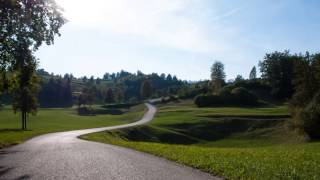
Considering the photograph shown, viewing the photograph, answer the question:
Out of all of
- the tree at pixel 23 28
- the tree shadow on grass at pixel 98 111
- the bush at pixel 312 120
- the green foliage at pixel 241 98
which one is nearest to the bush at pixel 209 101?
the green foliage at pixel 241 98

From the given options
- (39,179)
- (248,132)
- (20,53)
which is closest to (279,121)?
(248,132)

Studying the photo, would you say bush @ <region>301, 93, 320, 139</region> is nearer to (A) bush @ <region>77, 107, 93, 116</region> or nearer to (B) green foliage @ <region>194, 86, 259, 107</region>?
(B) green foliage @ <region>194, 86, 259, 107</region>

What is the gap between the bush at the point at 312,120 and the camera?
61.0m

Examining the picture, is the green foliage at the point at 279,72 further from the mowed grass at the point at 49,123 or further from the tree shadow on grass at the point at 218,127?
the tree shadow on grass at the point at 218,127

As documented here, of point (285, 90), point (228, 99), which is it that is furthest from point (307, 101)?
point (285, 90)

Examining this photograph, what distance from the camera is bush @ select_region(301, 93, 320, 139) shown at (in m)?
61.0

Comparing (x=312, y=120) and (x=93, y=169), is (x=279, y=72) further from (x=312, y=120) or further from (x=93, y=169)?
(x=93, y=169)

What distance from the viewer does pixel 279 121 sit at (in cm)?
8494

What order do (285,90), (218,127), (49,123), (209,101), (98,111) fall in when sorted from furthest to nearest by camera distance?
(98,111)
(285,90)
(209,101)
(49,123)
(218,127)

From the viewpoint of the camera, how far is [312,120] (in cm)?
6153

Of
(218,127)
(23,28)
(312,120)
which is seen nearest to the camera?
(23,28)

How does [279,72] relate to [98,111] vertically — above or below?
above

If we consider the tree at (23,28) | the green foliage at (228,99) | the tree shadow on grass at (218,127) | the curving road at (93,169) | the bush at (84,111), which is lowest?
the tree shadow on grass at (218,127)

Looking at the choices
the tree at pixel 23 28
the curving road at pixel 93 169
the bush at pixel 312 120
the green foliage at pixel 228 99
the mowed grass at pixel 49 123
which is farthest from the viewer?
the green foliage at pixel 228 99
